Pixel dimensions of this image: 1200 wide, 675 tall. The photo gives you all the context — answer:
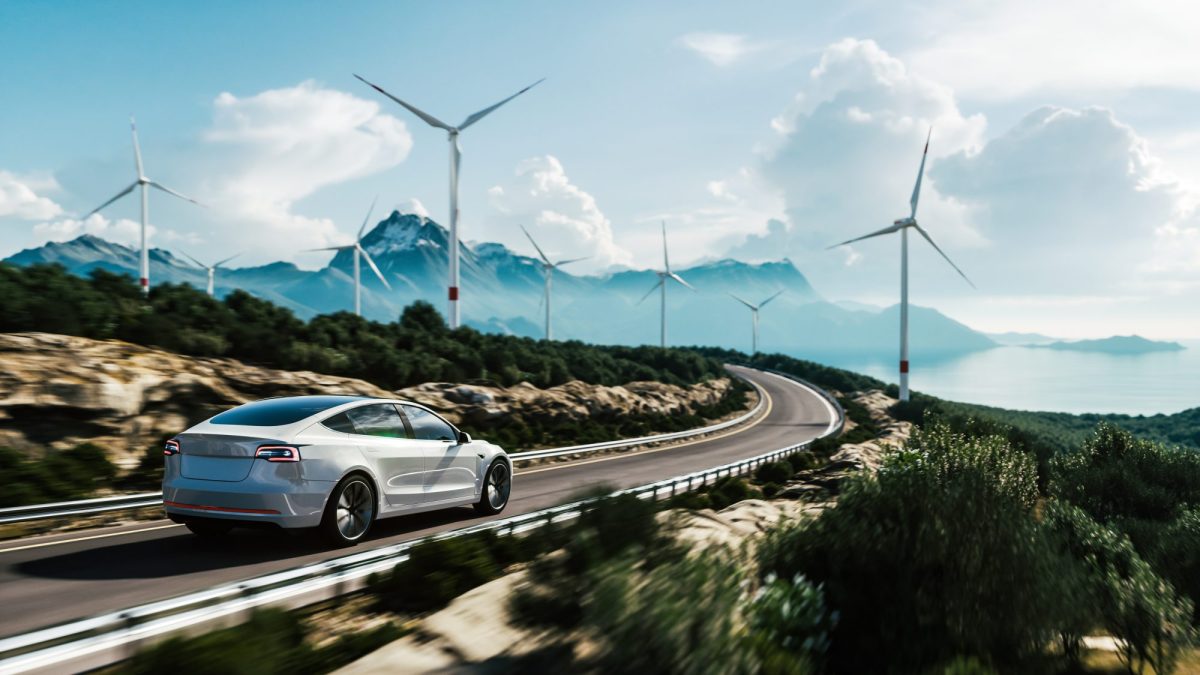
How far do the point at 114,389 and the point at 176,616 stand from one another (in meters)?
9.82

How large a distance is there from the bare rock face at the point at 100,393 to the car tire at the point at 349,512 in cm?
669

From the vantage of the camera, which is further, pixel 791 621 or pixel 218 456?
pixel 218 456

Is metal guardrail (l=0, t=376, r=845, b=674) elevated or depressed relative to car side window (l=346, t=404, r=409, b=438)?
depressed

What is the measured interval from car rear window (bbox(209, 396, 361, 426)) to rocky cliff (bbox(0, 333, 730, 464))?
5.97m

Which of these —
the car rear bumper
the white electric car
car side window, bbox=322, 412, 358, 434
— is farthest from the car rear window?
the car rear bumper

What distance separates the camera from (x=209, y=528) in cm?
880

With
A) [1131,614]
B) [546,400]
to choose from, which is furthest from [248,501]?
[546,400]

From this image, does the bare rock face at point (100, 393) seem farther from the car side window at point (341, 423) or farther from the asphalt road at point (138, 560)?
the car side window at point (341, 423)

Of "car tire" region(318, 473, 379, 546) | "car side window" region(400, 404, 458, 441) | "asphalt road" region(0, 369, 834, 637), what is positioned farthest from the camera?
"car side window" region(400, 404, 458, 441)

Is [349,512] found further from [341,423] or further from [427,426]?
[427,426]

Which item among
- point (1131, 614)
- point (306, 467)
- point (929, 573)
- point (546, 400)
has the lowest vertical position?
point (1131, 614)

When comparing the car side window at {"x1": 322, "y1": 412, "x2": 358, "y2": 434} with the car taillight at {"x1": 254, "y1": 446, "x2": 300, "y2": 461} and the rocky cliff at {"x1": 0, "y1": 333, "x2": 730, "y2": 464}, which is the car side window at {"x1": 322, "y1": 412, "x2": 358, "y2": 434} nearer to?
the car taillight at {"x1": 254, "y1": 446, "x2": 300, "y2": 461}

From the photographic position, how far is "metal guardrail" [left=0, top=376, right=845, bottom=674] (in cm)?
473

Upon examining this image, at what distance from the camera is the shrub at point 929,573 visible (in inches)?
210
